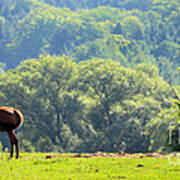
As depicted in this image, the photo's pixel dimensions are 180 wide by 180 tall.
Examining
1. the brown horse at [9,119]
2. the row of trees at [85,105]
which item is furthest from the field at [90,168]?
the row of trees at [85,105]

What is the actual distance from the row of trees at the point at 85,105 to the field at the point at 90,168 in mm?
32851

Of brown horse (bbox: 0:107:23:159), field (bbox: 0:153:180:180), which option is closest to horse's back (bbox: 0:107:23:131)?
brown horse (bbox: 0:107:23:159)

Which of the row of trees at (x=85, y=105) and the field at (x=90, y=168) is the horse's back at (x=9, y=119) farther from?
the row of trees at (x=85, y=105)

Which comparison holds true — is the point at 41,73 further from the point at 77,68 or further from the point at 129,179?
the point at 129,179

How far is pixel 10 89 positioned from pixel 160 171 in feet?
156

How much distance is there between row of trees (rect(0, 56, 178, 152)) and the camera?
54469 millimetres

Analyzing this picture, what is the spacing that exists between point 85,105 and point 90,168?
143 ft

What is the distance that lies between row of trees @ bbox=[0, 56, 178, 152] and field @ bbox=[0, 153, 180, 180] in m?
32.9

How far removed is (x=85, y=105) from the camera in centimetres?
5853

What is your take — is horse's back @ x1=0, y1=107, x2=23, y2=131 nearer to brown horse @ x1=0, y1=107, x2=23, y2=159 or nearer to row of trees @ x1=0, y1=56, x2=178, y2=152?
brown horse @ x1=0, y1=107, x2=23, y2=159

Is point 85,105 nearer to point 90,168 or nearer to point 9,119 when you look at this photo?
point 9,119

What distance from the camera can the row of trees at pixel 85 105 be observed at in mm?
54469

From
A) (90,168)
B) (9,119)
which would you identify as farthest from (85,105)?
(90,168)

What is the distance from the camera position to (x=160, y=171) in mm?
14227
